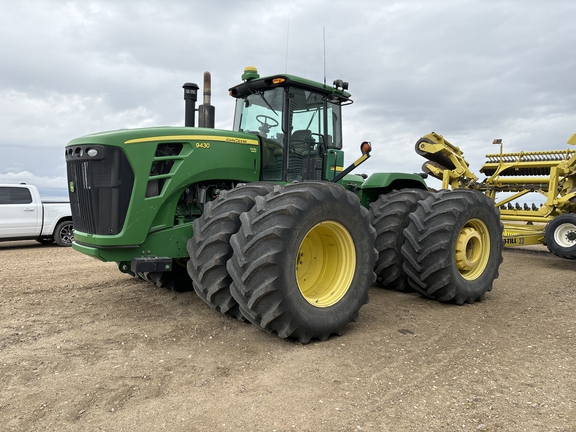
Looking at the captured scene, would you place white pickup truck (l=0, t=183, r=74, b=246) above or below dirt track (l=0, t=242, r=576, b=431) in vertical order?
above

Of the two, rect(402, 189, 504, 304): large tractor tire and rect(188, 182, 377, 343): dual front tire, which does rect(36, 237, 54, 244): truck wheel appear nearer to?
rect(188, 182, 377, 343): dual front tire

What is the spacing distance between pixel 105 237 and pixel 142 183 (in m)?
0.61

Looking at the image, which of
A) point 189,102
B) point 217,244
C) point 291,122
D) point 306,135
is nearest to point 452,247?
point 306,135

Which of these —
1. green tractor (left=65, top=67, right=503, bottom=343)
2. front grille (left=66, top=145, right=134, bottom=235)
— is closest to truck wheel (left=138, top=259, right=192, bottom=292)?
green tractor (left=65, top=67, right=503, bottom=343)

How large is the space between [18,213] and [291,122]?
9067mm

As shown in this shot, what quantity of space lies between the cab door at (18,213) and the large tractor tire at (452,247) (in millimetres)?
9842

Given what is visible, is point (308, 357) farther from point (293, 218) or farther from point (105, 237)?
point (105, 237)

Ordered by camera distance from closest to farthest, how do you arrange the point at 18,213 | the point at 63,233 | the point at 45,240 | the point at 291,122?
the point at 291,122
the point at 18,213
the point at 63,233
the point at 45,240

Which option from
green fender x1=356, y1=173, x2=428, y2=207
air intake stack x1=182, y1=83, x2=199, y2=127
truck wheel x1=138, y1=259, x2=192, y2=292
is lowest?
truck wheel x1=138, y1=259, x2=192, y2=292

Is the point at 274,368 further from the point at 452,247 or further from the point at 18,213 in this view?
the point at 18,213

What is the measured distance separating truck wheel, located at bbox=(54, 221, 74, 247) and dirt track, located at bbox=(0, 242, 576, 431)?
255 inches

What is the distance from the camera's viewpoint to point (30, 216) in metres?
11.3

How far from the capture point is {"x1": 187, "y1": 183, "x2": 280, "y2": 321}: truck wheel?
3938mm

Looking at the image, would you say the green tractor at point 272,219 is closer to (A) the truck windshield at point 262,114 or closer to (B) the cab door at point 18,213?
(A) the truck windshield at point 262,114
